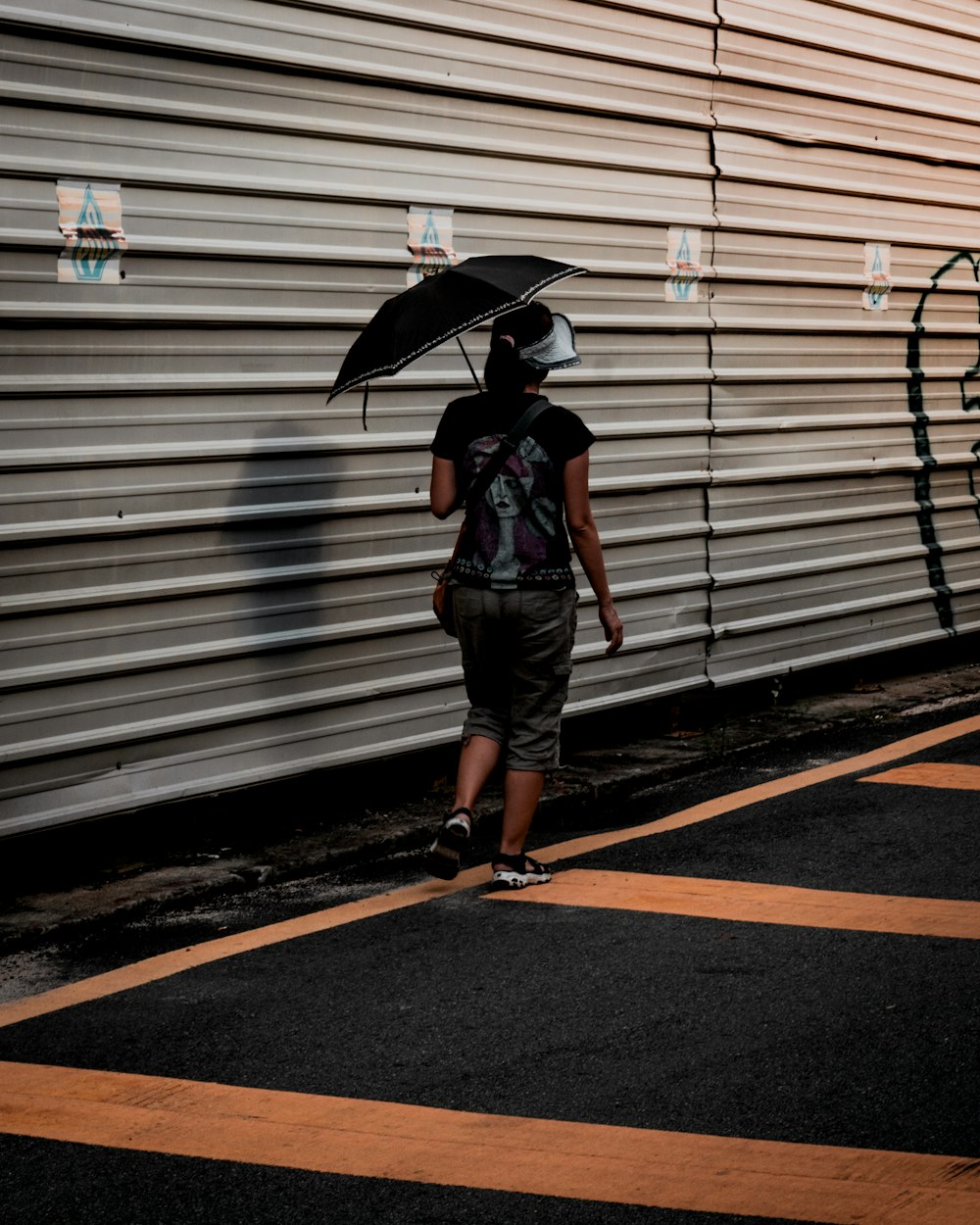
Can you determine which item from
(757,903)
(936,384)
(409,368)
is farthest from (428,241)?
(936,384)

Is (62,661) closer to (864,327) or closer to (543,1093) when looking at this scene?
(543,1093)

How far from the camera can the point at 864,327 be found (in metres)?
9.10

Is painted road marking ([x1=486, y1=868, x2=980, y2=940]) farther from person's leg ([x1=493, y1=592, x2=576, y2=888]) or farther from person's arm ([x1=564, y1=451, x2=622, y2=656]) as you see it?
person's arm ([x1=564, y1=451, x2=622, y2=656])

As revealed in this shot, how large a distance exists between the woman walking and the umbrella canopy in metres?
0.15

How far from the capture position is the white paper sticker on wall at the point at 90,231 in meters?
5.42

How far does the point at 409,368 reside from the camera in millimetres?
6656

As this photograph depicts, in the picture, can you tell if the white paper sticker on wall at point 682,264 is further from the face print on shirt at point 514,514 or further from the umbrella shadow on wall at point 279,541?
the face print on shirt at point 514,514

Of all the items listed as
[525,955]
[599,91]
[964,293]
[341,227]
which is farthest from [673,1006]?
[964,293]

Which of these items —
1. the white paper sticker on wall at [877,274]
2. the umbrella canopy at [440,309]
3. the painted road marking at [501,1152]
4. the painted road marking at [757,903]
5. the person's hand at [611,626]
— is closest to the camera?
the painted road marking at [501,1152]

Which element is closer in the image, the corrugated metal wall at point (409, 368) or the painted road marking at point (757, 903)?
the painted road marking at point (757, 903)

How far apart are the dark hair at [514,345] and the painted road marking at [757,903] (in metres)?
1.61

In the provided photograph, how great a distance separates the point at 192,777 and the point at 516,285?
81.5 inches

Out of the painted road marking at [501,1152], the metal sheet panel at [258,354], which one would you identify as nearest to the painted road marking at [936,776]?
the metal sheet panel at [258,354]

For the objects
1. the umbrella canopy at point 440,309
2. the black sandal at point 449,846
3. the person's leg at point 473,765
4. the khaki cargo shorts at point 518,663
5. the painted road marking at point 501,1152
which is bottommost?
the painted road marking at point 501,1152
